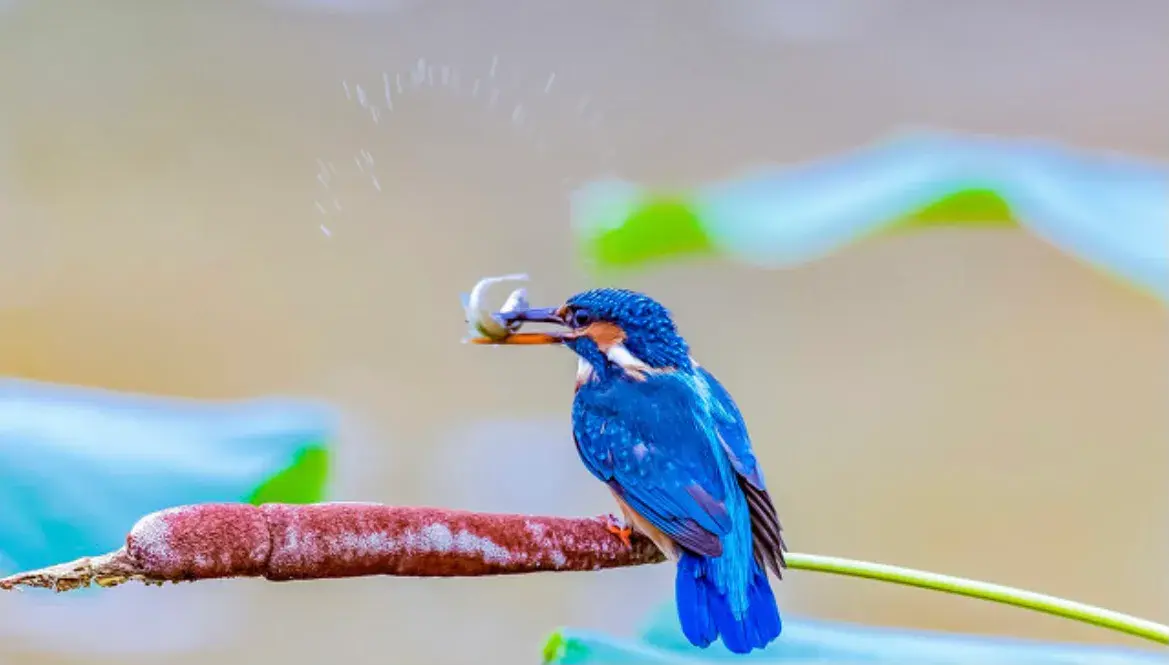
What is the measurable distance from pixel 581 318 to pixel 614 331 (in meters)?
0.03

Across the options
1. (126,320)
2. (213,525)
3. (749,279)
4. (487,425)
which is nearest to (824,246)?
(749,279)

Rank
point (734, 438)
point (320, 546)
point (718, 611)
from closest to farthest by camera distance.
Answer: point (320, 546) < point (718, 611) < point (734, 438)

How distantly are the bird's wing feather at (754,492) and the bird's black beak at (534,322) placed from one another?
0.16 metres

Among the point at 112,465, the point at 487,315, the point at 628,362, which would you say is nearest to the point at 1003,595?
the point at 628,362

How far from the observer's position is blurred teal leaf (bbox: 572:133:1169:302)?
100cm

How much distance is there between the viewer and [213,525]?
0.68 m

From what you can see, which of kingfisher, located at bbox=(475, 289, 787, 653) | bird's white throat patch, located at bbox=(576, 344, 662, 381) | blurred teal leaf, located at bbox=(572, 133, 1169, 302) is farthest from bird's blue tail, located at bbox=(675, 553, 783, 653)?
blurred teal leaf, located at bbox=(572, 133, 1169, 302)

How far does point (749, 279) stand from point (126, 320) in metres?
0.74

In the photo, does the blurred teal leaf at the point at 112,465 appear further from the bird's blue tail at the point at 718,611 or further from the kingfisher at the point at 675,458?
the bird's blue tail at the point at 718,611

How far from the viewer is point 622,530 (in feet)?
3.03

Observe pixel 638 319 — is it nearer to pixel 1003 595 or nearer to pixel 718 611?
pixel 718 611

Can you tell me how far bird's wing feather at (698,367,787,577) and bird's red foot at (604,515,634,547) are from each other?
0.11m

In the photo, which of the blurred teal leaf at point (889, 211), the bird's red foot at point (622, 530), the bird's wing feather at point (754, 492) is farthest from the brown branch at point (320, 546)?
the blurred teal leaf at point (889, 211)

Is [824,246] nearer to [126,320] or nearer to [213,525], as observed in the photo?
[213,525]
